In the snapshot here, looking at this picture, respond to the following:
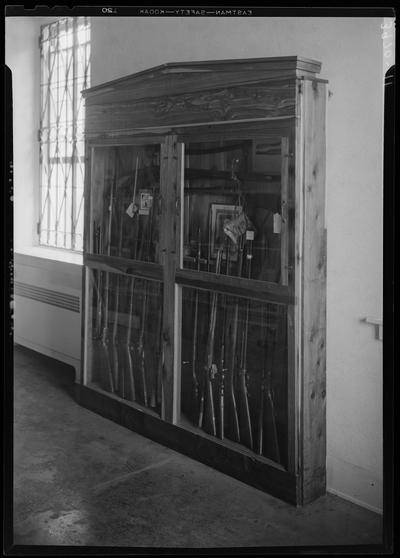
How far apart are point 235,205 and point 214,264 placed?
21 cm

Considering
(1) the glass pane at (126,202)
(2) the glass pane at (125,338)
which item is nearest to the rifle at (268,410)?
(2) the glass pane at (125,338)

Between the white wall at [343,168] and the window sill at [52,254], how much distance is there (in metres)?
0.04

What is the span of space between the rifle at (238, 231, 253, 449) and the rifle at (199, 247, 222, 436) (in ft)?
0.31

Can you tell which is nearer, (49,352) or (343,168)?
(343,168)

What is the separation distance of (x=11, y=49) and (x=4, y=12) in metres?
0.09

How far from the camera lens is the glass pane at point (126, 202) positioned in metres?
2.04

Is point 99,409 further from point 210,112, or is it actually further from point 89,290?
point 210,112

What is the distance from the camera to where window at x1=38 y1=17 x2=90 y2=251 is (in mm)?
1904

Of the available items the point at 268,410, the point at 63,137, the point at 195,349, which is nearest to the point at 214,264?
the point at 195,349

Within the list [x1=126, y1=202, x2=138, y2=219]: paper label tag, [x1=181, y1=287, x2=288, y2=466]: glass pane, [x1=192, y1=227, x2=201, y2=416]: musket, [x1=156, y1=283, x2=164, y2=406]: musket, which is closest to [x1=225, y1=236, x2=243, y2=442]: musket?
[x1=181, y1=287, x2=288, y2=466]: glass pane

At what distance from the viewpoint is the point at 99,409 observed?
2074 millimetres

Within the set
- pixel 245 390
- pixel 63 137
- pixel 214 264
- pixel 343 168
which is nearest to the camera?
pixel 343 168

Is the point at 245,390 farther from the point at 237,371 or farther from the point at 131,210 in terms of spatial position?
the point at 131,210

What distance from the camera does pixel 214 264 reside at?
2195mm
